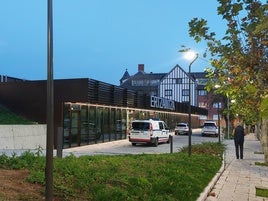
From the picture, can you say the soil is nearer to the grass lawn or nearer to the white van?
the grass lawn

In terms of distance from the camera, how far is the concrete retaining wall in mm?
24538

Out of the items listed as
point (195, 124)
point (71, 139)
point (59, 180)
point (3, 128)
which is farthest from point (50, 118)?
point (195, 124)

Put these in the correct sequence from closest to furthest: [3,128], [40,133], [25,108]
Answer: [3,128]
[40,133]
[25,108]

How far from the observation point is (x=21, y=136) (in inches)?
1014

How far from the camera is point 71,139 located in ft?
96.5

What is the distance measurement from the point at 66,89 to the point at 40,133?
4.09m

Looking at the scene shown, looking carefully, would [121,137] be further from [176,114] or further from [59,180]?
[59,180]

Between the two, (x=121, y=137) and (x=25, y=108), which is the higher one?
(x=25, y=108)

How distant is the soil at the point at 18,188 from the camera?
655 cm

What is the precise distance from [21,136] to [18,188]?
19347 mm

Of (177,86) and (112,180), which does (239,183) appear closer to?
(112,180)

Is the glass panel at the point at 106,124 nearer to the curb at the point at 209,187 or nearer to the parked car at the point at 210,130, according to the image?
the parked car at the point at 210,130

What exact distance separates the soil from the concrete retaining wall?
16988 mm

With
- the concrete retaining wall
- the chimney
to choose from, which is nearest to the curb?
the concrete retaining wall
